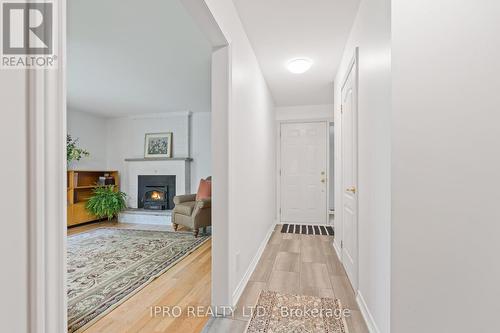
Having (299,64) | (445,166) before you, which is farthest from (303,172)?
(445,166)

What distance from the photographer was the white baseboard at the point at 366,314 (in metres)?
1.58

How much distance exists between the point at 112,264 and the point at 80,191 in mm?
3274

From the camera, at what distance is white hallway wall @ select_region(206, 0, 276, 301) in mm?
1897

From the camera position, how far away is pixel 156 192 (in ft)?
18.8

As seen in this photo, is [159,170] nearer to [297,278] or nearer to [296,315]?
[297,278]

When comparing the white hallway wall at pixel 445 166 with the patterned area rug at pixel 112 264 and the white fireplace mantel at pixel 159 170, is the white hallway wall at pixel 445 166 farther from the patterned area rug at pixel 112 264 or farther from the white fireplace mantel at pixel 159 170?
the white fireplace mantel at pixel 159 170

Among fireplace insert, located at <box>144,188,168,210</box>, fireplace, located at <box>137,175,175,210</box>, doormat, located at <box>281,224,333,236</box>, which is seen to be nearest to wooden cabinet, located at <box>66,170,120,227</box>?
fireplace, located at <box>137,175,175,210</box>

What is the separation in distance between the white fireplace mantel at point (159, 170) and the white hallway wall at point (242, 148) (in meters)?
2.88

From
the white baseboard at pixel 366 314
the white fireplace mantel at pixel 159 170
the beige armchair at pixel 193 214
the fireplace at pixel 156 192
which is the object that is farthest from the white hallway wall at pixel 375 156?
the fireplace at pixel 156 192

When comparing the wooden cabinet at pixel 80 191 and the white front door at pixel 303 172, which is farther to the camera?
the white front door at pixel 303 172

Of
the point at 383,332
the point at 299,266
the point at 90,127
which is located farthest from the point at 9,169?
the point at 90,127

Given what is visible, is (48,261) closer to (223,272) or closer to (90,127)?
(223,272)

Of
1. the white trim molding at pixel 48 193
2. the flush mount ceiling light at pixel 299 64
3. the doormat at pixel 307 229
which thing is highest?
the flush mount ceiling light at pixel 299 64

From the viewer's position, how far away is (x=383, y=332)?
4.71 feet
